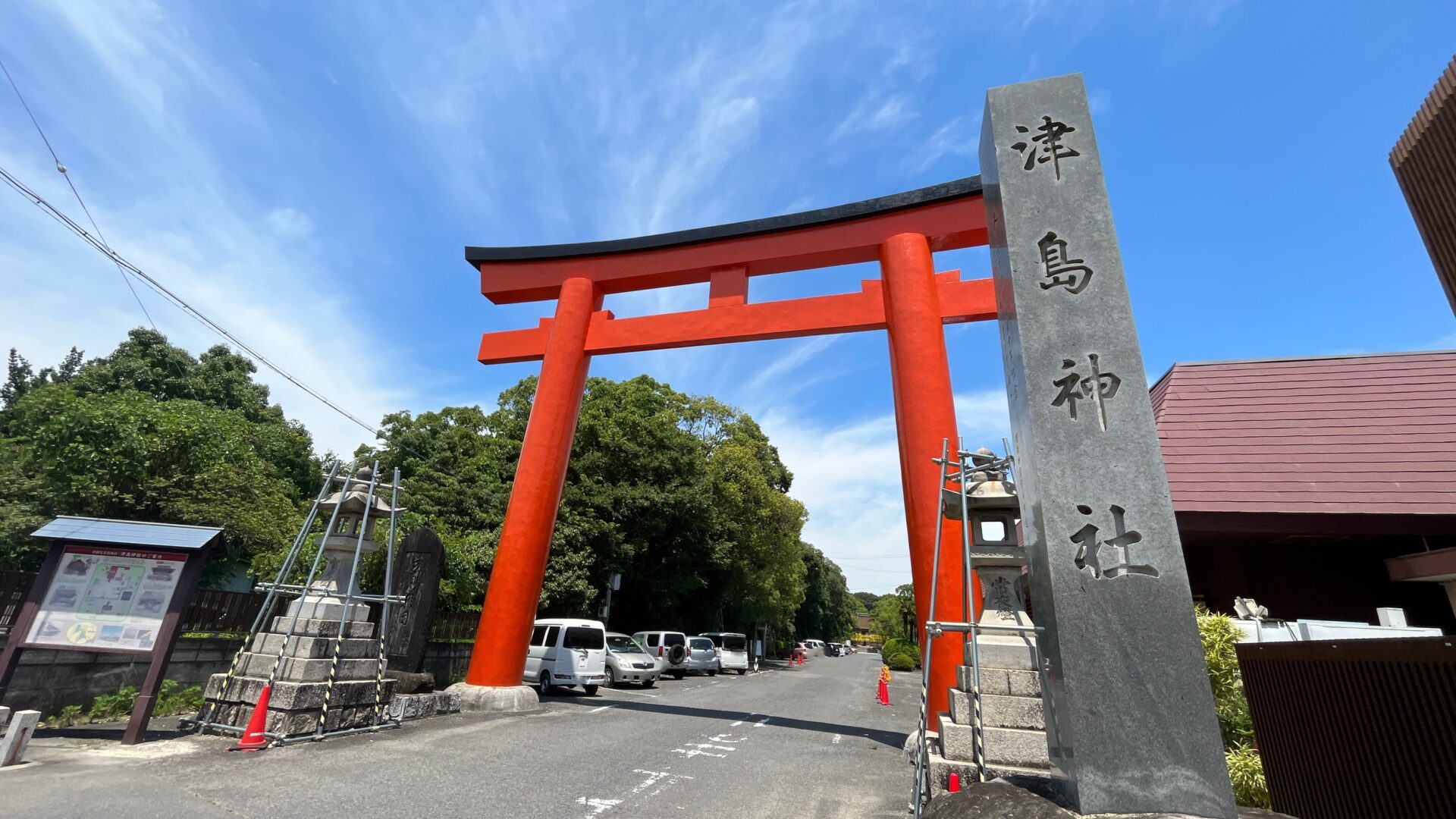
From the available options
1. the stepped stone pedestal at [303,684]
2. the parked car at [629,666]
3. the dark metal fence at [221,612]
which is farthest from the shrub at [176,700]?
the parked car at [629,666]

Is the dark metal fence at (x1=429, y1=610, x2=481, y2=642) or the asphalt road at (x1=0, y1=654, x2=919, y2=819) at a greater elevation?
the dark metal fence at (x1=429, y1=610, x2=481, y2=642)

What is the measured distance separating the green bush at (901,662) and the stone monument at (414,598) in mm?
32750

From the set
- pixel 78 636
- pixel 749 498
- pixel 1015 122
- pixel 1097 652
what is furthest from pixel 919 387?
pixel 749 498

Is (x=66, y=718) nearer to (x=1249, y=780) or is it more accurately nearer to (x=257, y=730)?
(x=257, y=730)

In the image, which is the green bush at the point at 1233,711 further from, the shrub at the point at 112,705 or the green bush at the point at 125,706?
the shrub at the point at 112,705

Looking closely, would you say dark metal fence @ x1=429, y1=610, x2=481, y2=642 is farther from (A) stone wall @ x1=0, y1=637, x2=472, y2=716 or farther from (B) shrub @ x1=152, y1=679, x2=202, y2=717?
(B) shrub @ x1=152, y1=679, x2=202, y2=717

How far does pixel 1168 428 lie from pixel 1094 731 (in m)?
9.64

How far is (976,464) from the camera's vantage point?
5918 mm

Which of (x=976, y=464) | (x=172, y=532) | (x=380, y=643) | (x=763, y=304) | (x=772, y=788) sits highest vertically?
(x=763, y=304)

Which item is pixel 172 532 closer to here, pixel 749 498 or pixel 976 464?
pixel 976 464

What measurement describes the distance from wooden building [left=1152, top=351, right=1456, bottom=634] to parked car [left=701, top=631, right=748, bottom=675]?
59.8ft

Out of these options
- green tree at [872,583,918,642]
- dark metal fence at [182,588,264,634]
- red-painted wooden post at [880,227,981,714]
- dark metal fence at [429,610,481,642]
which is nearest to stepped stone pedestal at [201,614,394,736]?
dark metal fence at [182,588,264,634]

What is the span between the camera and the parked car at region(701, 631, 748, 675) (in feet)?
82.0

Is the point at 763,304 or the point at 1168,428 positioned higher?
the point at 763,304
